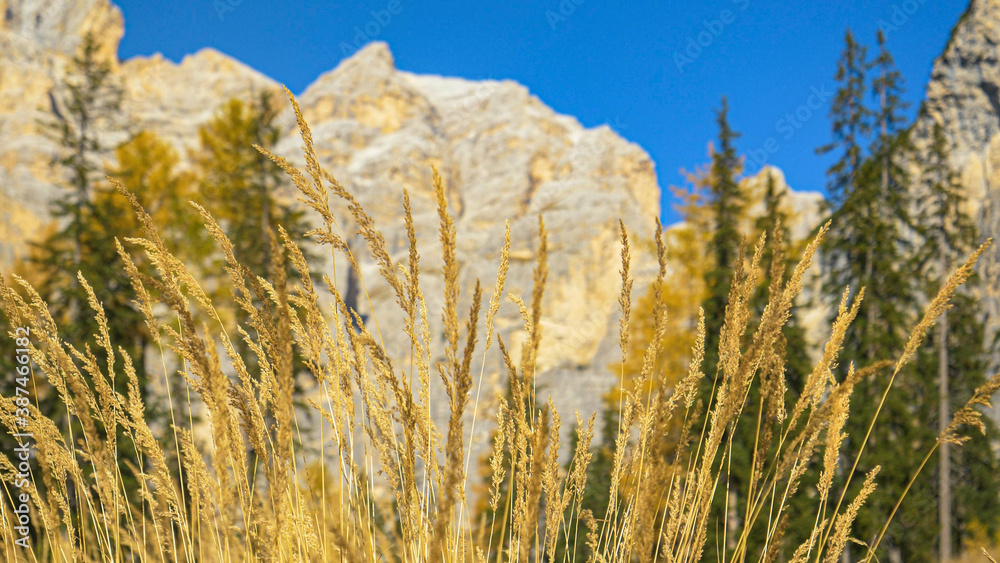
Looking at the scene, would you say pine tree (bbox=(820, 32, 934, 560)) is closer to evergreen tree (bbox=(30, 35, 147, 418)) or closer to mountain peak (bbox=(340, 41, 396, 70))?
evergreen tree (bbox=(30, 35, 147, 418))

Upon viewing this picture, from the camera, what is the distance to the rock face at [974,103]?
127 ft

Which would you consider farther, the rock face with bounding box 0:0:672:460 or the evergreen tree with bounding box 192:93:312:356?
the rock face with bounding box 0:0:672:460

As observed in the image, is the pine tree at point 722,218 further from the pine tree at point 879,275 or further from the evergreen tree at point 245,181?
the evergreen tree at point 245,181

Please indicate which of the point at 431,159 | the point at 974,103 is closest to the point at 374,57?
the point at 431,159

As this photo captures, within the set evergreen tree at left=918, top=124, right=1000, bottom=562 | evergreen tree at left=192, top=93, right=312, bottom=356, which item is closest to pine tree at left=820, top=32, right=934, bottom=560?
evergreen tree at left=918, top=124, right=1000, bottom=562

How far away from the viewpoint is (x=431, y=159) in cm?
5084

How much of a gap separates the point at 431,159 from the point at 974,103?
44112mm

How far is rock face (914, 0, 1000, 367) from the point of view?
127 ft

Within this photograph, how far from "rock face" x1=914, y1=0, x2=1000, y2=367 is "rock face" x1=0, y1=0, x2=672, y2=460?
970 inches

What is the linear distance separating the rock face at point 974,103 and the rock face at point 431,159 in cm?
2463

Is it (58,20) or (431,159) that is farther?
(58,20)

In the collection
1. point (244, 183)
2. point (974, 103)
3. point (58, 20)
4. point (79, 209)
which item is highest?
point (58, 20)

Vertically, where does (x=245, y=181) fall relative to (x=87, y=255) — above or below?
above

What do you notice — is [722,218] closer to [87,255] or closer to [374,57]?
[87,255]
